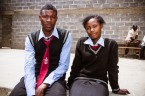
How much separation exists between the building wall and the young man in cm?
650

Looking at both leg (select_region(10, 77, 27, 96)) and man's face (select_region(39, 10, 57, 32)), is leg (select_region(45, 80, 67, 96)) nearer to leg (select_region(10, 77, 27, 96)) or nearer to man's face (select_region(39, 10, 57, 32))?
leg (select_region(10, 77, 27, 96))

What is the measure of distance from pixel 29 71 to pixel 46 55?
0.24 meters

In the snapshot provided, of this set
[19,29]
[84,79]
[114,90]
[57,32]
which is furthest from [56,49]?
[19,29]

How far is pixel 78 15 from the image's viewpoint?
938 cm

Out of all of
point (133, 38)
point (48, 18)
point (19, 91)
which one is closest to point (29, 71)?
point (19, 91)

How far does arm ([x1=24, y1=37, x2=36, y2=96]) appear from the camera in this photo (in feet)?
7.59

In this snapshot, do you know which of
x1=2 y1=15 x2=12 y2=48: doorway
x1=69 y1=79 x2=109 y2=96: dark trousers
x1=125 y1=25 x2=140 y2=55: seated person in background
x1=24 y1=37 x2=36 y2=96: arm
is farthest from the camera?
x1=2 y1=15 x2=12 y2=48: doorway

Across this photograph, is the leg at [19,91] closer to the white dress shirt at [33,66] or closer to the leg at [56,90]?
the white dress shirt at [33,66]

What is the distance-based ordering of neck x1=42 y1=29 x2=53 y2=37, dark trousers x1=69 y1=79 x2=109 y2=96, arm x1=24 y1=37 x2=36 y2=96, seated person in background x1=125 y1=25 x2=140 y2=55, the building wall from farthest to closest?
the building wall < seated person in background x1=125 y1=25 x2=140 y2=55 < neck x1=42 y1=29 x2=53 y2=37 < arm x1=24 y1=37 x2=36 y2=96 < dark trousers x1=69 y1=79 x2=109 y2=96

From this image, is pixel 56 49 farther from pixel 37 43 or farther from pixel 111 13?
pixel 111 13

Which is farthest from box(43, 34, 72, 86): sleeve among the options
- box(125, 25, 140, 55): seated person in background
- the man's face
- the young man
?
box(125, 25, 140, 55): seated person in background

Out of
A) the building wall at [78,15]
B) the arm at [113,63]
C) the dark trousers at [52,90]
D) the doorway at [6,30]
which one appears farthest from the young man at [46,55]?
the doorway at [6,30]

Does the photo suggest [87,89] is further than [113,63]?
No

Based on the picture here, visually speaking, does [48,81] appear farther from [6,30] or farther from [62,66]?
[6,30]
